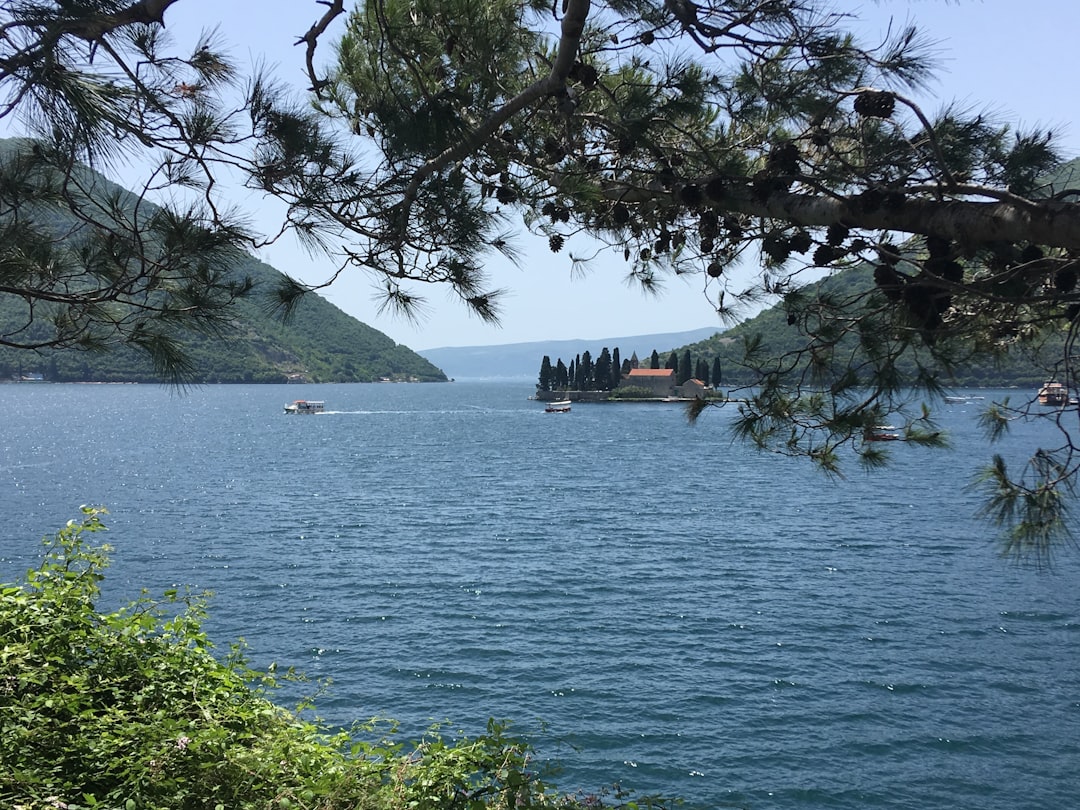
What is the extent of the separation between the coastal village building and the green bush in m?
90.5

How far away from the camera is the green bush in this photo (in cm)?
329

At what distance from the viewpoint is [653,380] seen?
97250 millimetres

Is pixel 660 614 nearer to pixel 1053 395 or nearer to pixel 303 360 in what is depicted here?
pixel 1053 395

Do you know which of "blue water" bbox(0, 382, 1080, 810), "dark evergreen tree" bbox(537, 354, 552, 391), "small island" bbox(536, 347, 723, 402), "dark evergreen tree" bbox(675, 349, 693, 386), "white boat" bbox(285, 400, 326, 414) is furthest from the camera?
"dark evergreen tree" bbox(537, 354, 552, 391)

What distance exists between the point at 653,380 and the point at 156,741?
9510 cm

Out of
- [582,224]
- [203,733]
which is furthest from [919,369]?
[203,733]

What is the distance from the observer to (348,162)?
3.97 metres

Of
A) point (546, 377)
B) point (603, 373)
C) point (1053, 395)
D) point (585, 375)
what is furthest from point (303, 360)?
point (1053, 395)

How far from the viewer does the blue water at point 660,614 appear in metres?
10.9

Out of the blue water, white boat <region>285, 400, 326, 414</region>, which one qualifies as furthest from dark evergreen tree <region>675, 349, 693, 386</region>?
the blue water

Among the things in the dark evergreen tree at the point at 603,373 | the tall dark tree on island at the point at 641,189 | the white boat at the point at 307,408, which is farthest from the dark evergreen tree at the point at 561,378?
the tall dark tree on island at the point at 641,189

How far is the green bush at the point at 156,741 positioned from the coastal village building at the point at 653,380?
90.5m

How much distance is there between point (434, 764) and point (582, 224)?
3.19 m

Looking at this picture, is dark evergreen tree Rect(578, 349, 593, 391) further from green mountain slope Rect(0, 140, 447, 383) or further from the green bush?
the green bush
